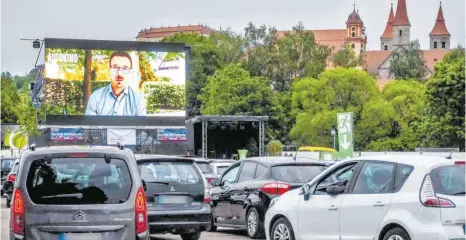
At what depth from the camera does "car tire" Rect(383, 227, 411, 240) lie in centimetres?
1138

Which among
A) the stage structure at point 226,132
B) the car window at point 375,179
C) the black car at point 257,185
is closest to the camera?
the car window at point 375,179

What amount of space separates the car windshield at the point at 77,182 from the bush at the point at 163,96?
45007 mm

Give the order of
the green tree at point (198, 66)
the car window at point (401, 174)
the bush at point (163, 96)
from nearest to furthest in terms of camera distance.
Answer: the car window at point (401, 174) → the bush at point (163, 96) → the green tree at point (198, 66)

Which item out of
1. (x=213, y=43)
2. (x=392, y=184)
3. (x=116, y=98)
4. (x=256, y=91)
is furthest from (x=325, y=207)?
(x=213, y=43)

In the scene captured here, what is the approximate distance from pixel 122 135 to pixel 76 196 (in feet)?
146

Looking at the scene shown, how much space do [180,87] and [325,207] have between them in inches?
1766

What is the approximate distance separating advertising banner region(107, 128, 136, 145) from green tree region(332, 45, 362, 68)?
6425cm

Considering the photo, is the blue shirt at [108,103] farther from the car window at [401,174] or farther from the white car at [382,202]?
the car window at [401,174]

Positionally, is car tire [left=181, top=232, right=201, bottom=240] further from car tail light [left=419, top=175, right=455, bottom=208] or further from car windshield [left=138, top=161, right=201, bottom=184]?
car tail light [left=419, top=175, right=455, bottom=208]

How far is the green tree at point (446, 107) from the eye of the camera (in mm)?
66625

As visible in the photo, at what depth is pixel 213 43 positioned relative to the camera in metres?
116

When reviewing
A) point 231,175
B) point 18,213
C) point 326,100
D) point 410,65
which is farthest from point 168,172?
point 410,65

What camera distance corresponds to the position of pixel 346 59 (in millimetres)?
117500

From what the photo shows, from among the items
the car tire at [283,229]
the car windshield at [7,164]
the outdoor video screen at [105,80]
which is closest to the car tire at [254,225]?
the car tire at [283,229]
